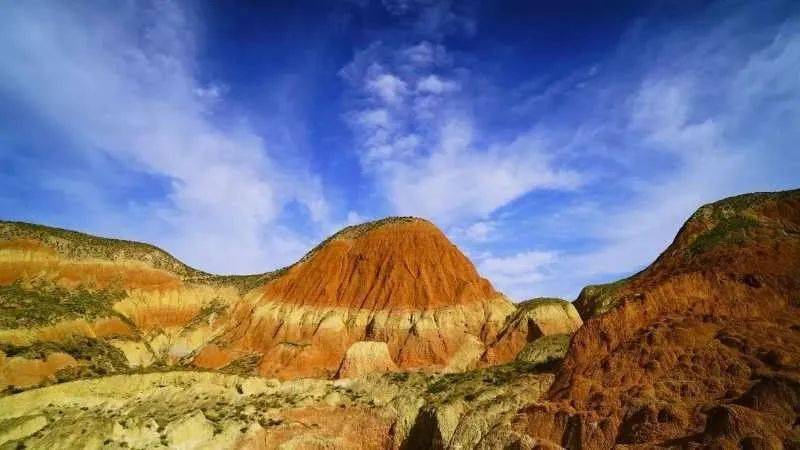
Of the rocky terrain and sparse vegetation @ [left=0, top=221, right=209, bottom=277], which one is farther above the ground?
sparse vegetation @ [left=0, top=221, right=209, bottom=277]

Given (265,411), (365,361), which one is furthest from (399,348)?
(265,411)

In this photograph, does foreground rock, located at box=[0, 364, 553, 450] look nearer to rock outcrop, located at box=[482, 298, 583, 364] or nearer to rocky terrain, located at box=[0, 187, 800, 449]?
rocky terrain, located at box=[0, 187, 800, 449]

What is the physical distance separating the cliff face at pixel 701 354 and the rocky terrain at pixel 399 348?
0.36 ft

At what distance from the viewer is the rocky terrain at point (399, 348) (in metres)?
30.6

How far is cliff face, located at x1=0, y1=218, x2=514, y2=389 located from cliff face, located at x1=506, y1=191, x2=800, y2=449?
2885 centimetres

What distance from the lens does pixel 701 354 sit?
1233 inches

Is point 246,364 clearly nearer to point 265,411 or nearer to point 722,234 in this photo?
point 265,411

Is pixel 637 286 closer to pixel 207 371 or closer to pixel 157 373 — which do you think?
pixel 207 371

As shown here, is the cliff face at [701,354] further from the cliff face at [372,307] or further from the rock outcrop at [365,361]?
the cliff face at [372,307]

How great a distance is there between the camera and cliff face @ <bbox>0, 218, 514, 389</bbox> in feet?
211

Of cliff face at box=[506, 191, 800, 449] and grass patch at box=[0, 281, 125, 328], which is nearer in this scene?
cliff face at box=[506, 191, 800, 449]

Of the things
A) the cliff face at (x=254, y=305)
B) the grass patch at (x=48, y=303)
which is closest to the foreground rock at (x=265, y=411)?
the cliff face at (x=254, y=305)

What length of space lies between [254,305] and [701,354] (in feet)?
206

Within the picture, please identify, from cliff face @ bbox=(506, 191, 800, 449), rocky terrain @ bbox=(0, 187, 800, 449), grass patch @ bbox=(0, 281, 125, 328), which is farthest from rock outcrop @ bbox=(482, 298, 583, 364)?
grass patch @ bbox=(0, 281, 125, 328)
